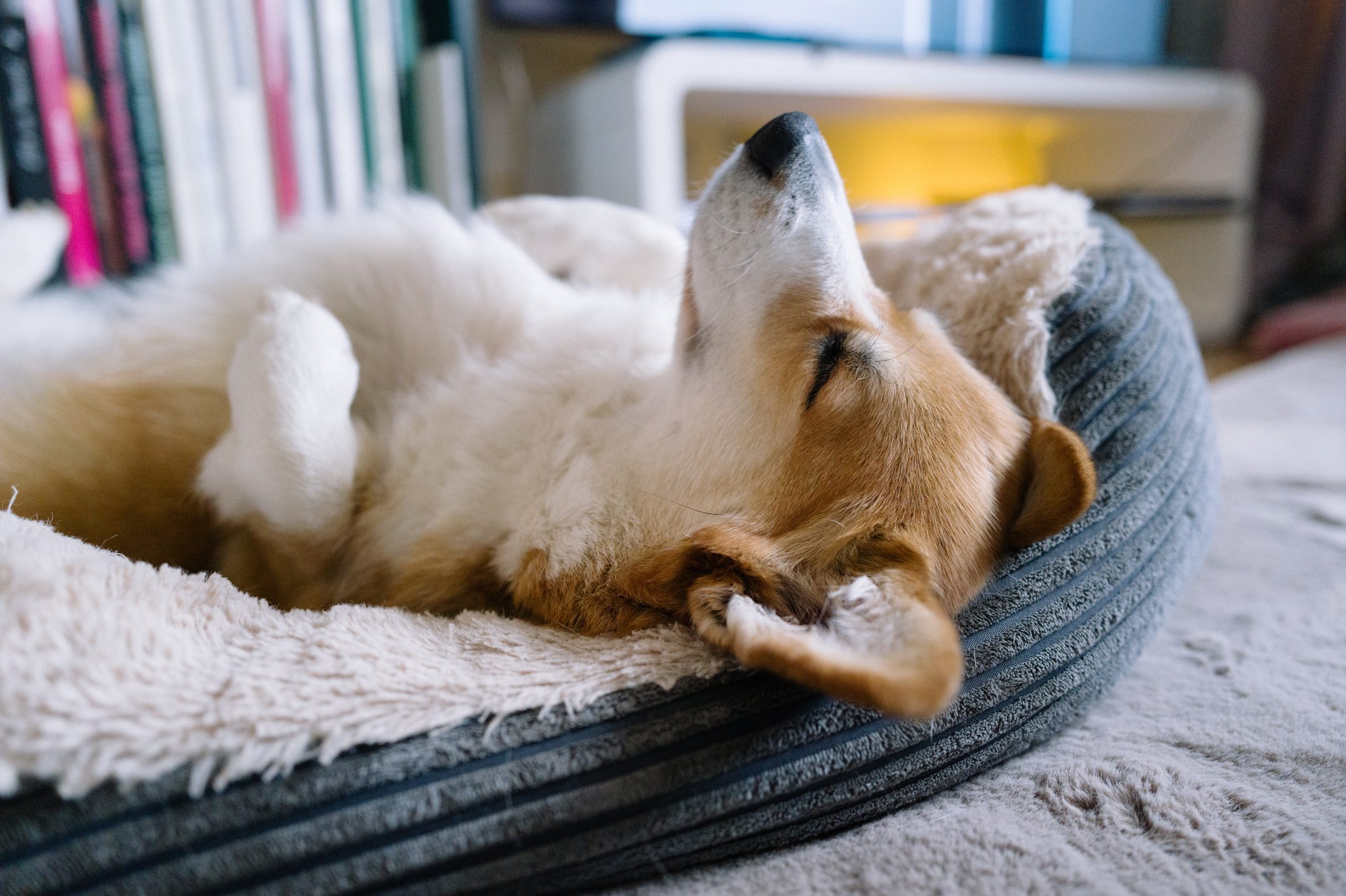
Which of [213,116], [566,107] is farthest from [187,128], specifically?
[566,107]

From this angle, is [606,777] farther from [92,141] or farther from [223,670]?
[92,141]

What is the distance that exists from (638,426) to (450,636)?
32 centimetres

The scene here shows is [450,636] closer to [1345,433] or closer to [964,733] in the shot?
[964,733]

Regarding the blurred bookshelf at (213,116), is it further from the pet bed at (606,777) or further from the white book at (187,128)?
the pet bed at (606,777)

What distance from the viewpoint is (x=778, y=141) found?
84cm

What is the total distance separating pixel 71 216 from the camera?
1.62 m

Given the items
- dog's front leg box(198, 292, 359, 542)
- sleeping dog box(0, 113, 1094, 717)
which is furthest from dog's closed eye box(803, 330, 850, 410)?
dog's front leg box(198, 292, 359, 542)

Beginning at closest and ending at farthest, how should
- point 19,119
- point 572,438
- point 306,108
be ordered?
point 572,438
point 19,119
point 306,108

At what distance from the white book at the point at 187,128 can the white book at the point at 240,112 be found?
0.08 feet

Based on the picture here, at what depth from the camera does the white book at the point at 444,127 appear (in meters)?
1.81

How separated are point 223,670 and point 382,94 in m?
1.61

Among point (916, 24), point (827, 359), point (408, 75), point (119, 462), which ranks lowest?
point (119, 462)

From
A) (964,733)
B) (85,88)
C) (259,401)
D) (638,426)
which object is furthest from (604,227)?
(85,88)

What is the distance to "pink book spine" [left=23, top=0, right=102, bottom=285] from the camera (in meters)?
1.53
